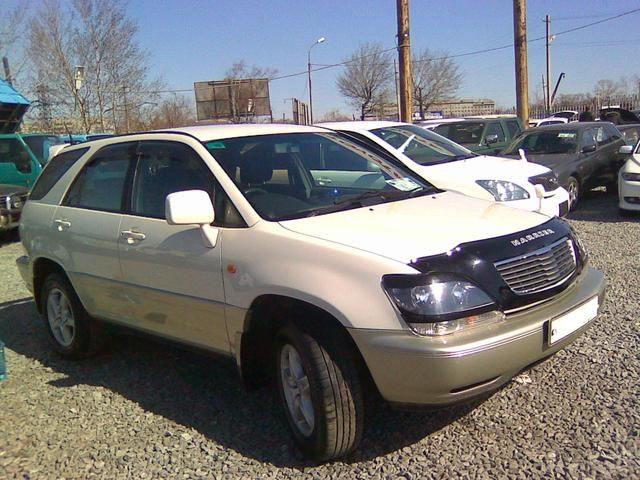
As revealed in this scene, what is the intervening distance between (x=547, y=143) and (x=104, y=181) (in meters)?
9.00

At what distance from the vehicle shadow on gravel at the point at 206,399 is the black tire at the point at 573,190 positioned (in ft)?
25.7

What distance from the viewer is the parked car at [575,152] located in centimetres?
1037

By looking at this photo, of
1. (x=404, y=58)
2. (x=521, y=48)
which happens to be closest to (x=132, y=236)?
(x=404, y=58)

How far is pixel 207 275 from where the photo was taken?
3.31 meters

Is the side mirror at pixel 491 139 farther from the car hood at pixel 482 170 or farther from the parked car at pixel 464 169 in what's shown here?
the car hood at pixel 482 170

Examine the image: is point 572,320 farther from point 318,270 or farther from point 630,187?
point 630,187

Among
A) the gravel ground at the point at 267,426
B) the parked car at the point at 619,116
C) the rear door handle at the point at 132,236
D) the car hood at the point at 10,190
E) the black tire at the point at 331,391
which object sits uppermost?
the parked car at the point at 619,116

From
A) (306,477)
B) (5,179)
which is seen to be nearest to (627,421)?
(306,477)

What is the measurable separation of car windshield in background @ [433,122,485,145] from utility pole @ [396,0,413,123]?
2.79 m

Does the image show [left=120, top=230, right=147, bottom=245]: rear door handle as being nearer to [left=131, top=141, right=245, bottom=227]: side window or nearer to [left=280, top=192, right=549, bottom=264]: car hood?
[left=131, top=141, right=245, bottom=227]: side window

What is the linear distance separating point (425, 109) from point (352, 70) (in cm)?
889

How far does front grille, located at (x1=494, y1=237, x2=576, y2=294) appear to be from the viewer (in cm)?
279

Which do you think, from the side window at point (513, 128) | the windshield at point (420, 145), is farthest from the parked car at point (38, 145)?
the side window at point (513, 128)

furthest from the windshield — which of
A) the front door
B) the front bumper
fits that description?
the front bumper
